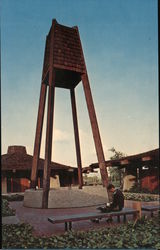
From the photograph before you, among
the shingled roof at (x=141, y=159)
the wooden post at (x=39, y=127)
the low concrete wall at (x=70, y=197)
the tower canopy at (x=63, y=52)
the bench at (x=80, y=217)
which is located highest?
the tower canopy at (x=63, y=52)

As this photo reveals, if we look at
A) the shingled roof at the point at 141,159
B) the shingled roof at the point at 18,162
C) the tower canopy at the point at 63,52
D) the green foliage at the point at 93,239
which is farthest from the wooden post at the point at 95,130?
the shingled roof at the point at 18,162

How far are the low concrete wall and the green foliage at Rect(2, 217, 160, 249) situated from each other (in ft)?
14.1

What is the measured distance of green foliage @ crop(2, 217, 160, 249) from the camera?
523cm

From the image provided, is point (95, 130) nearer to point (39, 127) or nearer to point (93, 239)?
point (39, 127)

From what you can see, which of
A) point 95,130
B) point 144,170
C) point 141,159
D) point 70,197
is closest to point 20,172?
point 144,170

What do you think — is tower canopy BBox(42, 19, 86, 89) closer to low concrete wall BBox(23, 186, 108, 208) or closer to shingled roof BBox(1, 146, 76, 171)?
low concrete wall BBox(23, 186, 108, 208)

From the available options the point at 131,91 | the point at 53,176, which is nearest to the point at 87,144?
the point at 131,91

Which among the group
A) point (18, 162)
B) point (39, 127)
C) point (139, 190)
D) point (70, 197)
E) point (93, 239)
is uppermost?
point (39, 127)

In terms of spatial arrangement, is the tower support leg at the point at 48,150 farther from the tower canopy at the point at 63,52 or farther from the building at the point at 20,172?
the building at the point at 20,172

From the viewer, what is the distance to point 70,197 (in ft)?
35.9

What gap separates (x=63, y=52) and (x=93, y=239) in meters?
8.86

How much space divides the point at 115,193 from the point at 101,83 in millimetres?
4244

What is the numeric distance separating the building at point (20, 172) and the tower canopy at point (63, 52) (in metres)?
10.1

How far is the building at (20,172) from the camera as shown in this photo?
840 inches
